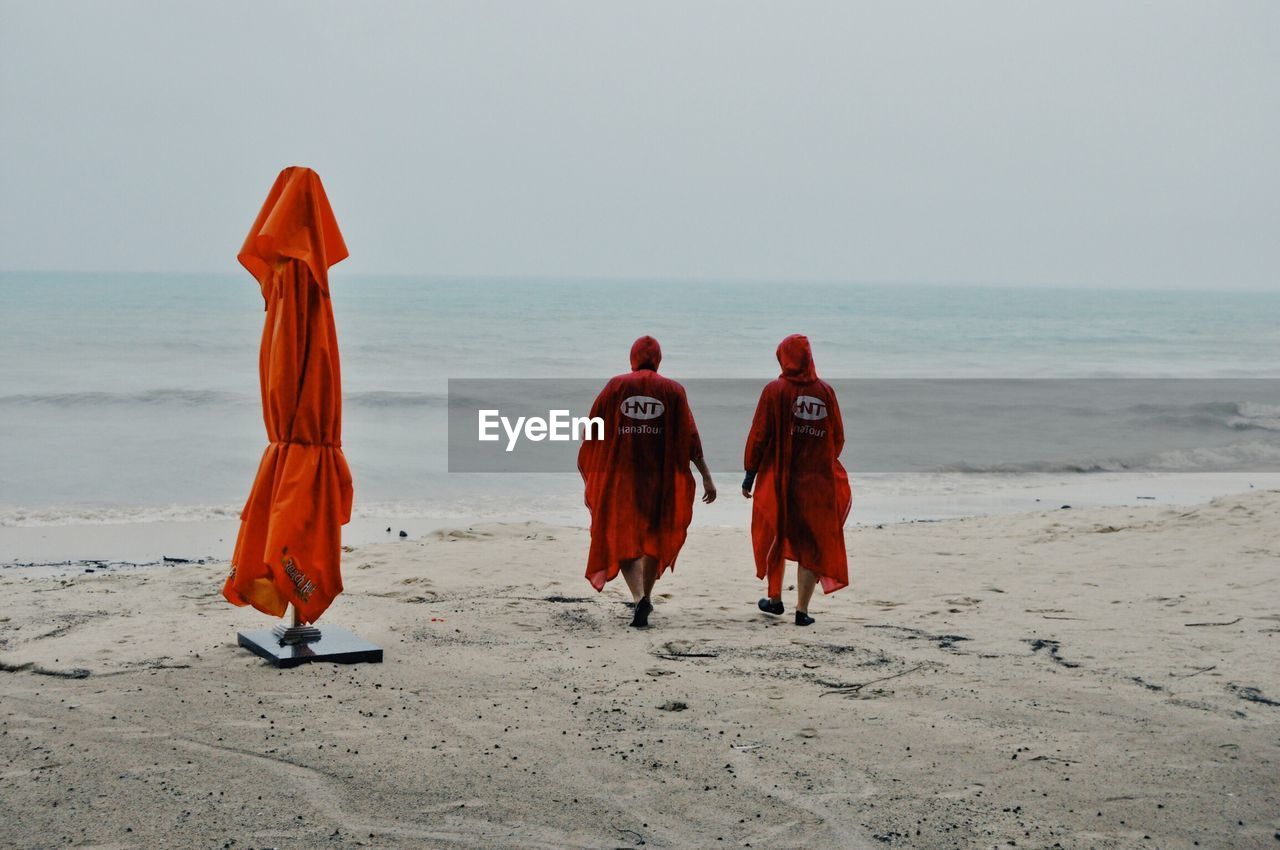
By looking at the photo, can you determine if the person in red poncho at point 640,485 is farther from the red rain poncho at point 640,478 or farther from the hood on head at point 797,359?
the hood on head at point 797,359

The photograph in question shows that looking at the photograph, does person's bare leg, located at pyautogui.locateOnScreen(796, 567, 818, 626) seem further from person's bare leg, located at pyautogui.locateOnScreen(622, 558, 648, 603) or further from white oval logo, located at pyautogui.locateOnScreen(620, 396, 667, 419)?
white oval logo, located at pyautogui.locateOnScreen(620, 396, 667, 419)

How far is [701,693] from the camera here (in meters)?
4.95

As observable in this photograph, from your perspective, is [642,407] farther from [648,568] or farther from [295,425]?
[295,425]

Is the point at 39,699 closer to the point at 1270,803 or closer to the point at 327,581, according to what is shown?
the point at 327,581

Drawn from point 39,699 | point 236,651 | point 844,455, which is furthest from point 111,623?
point 844,455

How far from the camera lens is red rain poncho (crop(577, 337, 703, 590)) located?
21.4 ft

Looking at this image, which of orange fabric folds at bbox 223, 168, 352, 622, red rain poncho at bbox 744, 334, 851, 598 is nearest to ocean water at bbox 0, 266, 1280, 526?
red rain poncho at bbox 744, 334, 851, 598

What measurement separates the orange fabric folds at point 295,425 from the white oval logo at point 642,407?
1894 millimetres

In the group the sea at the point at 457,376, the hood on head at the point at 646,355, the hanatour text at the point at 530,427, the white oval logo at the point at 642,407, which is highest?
the hood on head at the point at 646,355

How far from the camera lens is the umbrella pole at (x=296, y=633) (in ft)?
17.3

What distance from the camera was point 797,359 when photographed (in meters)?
6.54

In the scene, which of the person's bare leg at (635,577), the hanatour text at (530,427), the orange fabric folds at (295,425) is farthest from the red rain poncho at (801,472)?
the hanatour text at (530,427)

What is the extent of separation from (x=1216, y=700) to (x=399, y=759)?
3349 millimetres

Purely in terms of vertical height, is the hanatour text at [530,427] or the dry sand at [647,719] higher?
the dry sand at [647,719]
